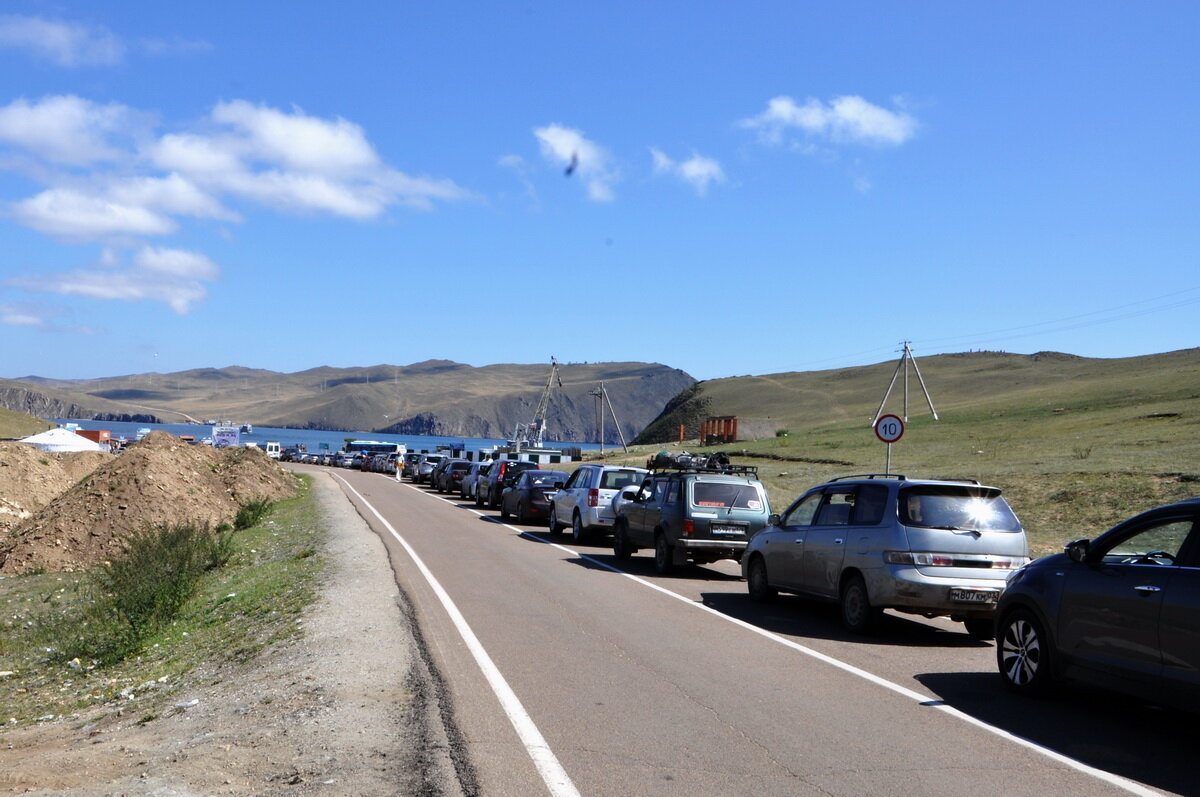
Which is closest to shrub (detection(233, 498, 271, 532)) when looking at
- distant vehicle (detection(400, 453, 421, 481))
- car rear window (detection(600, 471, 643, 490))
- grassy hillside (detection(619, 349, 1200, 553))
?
car rear window (detection(600, 471, 643, 490))

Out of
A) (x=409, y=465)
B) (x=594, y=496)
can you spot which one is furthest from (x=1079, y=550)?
(x=409, y=465)

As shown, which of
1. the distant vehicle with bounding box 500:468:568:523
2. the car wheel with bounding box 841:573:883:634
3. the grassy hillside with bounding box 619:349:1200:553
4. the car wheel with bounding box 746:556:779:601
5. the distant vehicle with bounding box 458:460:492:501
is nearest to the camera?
the car wheel with bounding box 841:573:883:634

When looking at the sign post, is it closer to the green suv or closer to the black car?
the green suv

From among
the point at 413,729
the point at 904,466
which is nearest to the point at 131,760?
the point at 413,729

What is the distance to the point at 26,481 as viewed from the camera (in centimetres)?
3419

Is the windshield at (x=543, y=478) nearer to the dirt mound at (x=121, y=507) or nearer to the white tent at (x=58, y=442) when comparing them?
the dirt mound at (x=121, y=507)

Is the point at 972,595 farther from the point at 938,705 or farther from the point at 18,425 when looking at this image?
the point at 18,425

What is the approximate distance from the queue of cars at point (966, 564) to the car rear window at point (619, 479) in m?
3.26

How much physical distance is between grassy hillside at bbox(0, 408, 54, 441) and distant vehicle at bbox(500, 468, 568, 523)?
2974 inches

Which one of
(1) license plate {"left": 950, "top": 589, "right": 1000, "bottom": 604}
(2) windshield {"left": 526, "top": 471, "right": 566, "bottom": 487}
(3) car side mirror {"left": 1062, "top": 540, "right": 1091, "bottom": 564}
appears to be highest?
(3) car side mirror {"left": 1062, "top": 540, "right": 1091, "bottom": 564}

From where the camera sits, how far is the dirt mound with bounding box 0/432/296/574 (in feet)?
76.4

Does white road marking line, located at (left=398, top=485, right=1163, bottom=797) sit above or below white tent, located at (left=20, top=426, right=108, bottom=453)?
below

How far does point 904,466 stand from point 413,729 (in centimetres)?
4348

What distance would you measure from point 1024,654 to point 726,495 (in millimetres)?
8740
